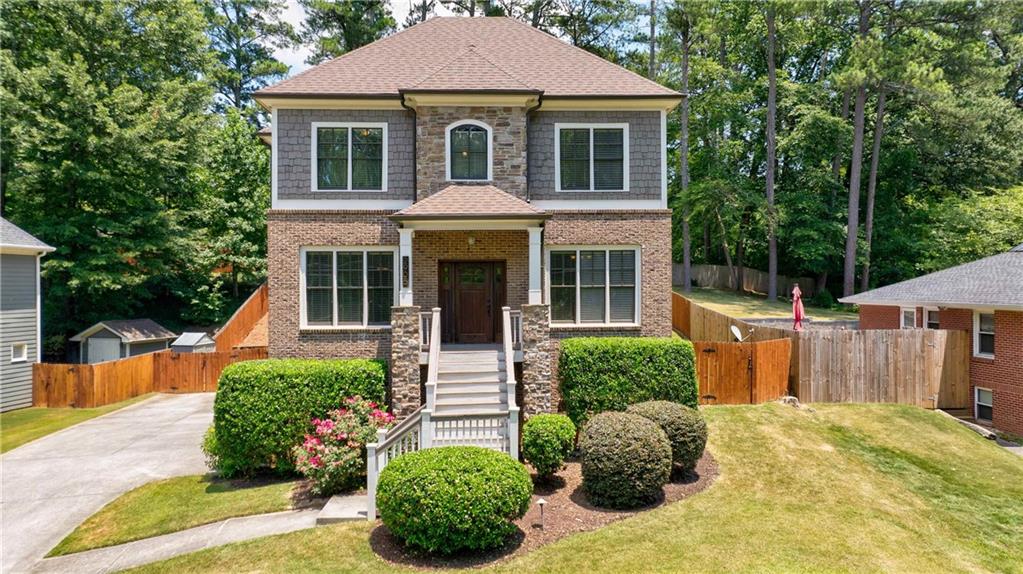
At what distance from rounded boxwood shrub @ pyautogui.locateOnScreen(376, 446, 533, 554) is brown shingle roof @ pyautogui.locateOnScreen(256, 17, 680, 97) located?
29.3 feet

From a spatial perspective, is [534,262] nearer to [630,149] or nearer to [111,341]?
[630,149]

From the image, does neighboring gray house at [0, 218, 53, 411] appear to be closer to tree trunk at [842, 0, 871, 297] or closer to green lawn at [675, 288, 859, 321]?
green lawn at [675, 288, 859, 321]

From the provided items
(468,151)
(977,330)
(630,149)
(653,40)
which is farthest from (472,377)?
(653,40)

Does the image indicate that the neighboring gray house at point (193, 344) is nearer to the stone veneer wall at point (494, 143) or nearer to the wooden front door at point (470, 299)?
the wooden front door at point (470, 299)

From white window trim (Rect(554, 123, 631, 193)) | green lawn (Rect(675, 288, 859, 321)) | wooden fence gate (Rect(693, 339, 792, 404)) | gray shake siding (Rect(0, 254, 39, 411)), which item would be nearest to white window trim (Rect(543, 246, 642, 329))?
white window trim (Rect(554, 123, 631, 193))

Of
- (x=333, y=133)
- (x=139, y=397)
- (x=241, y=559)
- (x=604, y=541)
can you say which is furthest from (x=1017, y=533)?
(x=139, y=397)

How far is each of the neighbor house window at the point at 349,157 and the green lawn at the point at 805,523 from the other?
8.24 m

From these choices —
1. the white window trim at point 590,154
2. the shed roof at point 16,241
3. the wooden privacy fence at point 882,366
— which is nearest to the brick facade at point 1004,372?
the wooden privacy fence at point 882,366

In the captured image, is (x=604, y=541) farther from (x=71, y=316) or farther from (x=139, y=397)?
(x=71, y=316)

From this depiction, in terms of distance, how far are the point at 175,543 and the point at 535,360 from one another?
7.28m

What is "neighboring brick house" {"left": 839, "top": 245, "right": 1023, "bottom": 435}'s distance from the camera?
12.2m

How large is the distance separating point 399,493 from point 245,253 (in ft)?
73.9

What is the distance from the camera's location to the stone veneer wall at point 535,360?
10852mm

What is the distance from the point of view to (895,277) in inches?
1116
